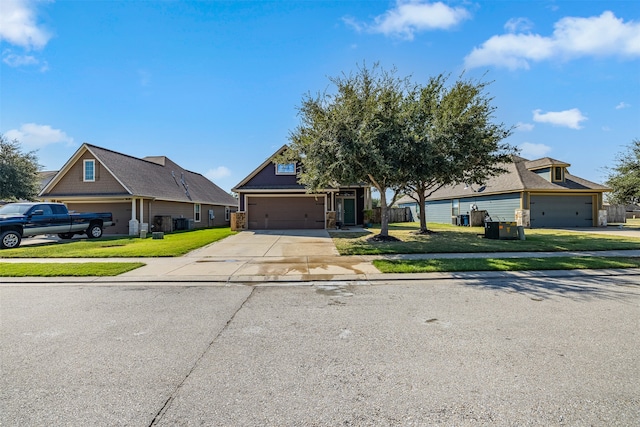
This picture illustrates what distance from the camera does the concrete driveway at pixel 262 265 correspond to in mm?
8750

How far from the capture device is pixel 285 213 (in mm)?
24156

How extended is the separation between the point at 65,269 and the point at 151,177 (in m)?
17.6

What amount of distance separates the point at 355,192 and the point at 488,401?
23.8 meters

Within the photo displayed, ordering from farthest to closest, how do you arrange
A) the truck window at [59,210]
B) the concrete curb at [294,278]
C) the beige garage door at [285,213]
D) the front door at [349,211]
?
1. the front door at [349,211]
2. the beige garage door at [285,213]
3. the truck window at [59,210]
4. the concrete curb at [294,278]

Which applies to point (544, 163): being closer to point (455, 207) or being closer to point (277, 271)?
point (455, 207)

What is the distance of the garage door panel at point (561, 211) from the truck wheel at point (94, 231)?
28.3m

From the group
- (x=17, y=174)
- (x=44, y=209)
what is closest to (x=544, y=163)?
(x=44, y=209)

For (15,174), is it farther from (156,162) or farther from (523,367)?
(523,367)

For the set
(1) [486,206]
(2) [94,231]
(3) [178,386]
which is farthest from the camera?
(1) [486,206]

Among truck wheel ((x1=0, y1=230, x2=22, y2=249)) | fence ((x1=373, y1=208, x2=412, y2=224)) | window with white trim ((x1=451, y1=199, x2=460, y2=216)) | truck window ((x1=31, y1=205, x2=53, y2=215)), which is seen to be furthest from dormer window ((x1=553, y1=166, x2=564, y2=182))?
truck wheel ((x1=0, y1=230, x2=22, y2=249))

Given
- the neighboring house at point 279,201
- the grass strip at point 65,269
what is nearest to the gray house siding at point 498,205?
the neighboring house at point 279,201

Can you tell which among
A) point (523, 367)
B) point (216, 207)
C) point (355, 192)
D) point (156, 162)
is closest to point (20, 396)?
point (523, 367)

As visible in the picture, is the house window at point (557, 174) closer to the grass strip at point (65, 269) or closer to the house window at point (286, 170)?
the house window at point (286, 170)

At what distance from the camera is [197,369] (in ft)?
12.0
